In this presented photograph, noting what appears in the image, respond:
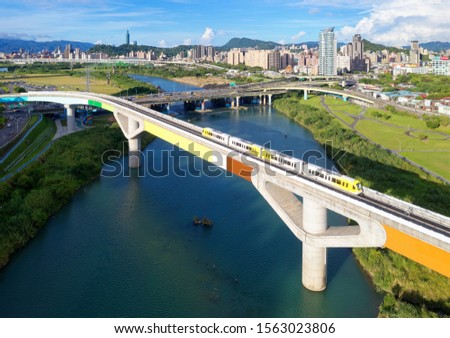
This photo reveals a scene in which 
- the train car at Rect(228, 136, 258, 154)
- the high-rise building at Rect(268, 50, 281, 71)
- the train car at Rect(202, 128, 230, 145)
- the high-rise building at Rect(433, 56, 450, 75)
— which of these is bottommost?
the train car at Rect(228, 136, 258, 154)

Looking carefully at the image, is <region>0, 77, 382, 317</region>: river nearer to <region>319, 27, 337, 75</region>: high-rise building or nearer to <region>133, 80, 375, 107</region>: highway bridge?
<region>133, 80, 375, 107</region>: highway bridge

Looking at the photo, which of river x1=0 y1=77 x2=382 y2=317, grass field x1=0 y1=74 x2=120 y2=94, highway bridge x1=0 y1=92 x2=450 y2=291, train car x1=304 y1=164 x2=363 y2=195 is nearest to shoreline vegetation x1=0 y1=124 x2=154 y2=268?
river x1=0 y1=77 x2=382 y2=317

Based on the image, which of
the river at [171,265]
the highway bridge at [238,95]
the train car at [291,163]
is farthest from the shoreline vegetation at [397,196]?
the highway bridge at [238,95]

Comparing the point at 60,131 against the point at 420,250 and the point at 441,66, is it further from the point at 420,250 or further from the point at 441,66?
the point at 441,66

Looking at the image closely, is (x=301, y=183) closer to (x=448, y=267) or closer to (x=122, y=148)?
(x=448, y=267)

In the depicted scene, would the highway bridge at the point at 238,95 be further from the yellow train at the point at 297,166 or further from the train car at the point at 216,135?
the yellow train at the point at 297,166

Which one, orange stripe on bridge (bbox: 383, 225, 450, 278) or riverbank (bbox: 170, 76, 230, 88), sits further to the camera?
riverbank (bbox: 170, 76, 230, 88)

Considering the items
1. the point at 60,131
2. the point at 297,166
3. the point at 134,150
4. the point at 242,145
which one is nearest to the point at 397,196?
the point at 297,166

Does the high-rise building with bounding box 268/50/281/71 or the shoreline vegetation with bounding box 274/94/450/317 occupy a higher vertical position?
the high-rise building with bounding box 268/50/281/71

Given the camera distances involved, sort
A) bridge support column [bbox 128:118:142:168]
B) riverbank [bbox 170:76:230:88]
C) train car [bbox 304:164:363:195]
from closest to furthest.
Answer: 1. train car [bbox 304:164:363:195]
2. bridge support column [bbox 128:118:142:168]
3. riverbank [bbox 170:76:230:88]
